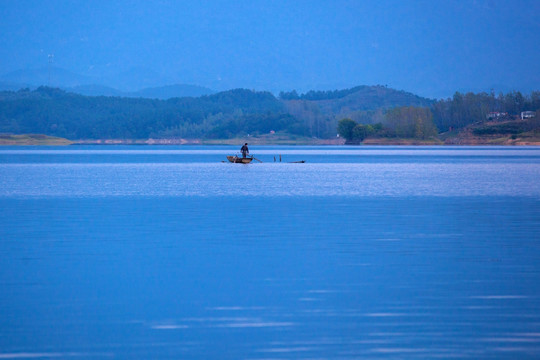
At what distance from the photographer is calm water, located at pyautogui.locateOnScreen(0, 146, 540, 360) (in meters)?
11.2

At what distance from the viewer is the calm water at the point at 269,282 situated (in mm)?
11211

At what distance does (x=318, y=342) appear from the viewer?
11.2m

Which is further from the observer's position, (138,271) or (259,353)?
(138,271)

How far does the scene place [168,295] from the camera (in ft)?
47.2

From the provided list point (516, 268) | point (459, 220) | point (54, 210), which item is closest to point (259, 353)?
point (516, 268)

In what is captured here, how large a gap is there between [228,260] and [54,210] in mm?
15020

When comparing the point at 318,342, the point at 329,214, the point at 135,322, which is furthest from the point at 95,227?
the point at 318,342

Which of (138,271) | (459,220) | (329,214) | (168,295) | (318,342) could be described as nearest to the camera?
(318,342)

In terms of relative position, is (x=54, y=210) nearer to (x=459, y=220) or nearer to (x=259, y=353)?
(x=459, y=220)

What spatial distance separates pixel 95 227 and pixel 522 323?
16060 millimetres

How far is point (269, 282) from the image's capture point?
15.7 meters

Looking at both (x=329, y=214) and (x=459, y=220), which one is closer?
(x=459, y=220)

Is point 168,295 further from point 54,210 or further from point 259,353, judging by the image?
point 54,210

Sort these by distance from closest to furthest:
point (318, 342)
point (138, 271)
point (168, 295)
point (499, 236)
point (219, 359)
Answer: point (219, 359)
point (318, 342)
point (168, 295)
point (138, 271)
point (499, 236)
